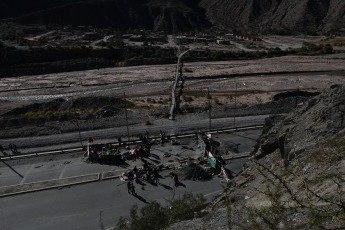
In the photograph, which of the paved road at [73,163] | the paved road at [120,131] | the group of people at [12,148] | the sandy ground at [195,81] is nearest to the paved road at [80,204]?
the paved road at [73,163]

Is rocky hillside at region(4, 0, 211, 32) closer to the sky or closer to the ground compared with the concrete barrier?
closer to the sky

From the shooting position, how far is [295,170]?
926 centimetres

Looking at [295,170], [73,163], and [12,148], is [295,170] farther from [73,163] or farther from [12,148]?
[12,148]

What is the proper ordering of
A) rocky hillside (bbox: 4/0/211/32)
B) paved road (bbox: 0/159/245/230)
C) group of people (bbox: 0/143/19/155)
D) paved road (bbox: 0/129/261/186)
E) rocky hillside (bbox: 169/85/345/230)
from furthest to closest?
rocky hillside (bbox: 4/0/211/32), group of people (bbox: 0/143/19/155), paved road (bbox: 0/129/261/186), paved road (bbox: 0/159/245/230), rocky hillside (bbox: 169/85/345/230)

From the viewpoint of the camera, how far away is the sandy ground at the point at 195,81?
138 ft

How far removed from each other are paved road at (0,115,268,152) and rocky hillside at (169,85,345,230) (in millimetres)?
10893

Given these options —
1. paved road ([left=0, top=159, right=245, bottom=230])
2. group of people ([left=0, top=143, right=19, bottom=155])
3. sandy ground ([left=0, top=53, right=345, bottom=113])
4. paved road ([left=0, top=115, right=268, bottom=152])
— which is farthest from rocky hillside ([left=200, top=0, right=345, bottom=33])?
paved road ([left=0, top=159, right=245, bottom=230])

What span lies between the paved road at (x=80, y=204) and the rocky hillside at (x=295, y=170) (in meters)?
4.31

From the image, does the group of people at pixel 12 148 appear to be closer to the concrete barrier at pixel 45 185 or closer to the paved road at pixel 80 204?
the concrete barrier at pixel 45 185

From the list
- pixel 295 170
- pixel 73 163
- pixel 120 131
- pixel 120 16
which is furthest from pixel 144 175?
pixel 120 16

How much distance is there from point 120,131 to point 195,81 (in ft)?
82.4

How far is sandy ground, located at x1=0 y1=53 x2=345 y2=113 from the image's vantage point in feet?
138

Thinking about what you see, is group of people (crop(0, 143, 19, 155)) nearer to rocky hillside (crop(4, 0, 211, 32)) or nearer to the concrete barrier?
the concrete barrier

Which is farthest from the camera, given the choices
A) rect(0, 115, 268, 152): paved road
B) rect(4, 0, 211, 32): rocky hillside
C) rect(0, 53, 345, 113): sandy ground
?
rect(4, 0, 211, 32): rocky hillside
